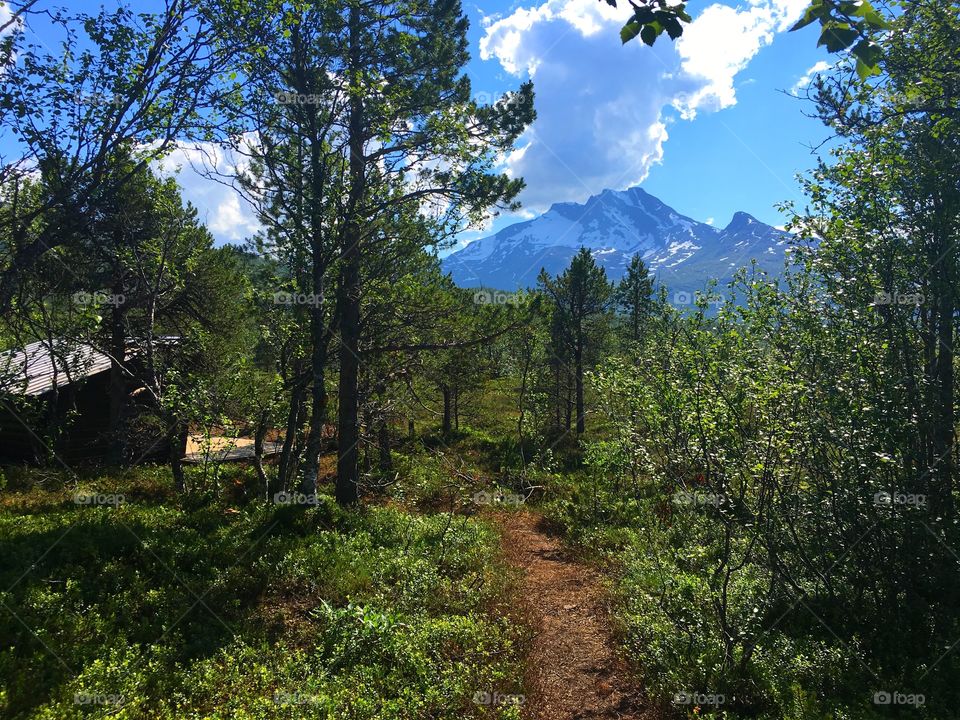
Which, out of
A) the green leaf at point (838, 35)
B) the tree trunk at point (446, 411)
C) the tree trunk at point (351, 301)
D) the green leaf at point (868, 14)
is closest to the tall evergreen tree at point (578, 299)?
the tree trunk at point (446, 411)

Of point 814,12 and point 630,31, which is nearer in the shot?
point 814,12

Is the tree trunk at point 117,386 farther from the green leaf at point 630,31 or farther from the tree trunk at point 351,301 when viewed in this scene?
the green leaf at point 630,31

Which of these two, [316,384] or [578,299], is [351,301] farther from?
[578,299]

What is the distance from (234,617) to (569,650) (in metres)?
5.85

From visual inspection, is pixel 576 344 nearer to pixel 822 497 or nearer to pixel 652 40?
pixel 822 497

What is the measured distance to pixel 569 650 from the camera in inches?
346

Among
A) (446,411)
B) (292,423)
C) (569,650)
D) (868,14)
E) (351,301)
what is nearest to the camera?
(868,14)

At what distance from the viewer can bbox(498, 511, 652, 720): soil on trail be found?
7.20 metres

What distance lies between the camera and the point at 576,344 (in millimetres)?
34156

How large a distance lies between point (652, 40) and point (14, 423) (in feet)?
81.3

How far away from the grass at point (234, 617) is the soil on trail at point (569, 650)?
1.73ft

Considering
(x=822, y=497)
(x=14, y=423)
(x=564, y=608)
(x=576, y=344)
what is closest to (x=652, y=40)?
(x=822, y=497)

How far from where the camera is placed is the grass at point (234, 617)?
19.5ft

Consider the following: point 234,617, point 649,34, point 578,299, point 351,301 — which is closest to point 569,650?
point 234,617
